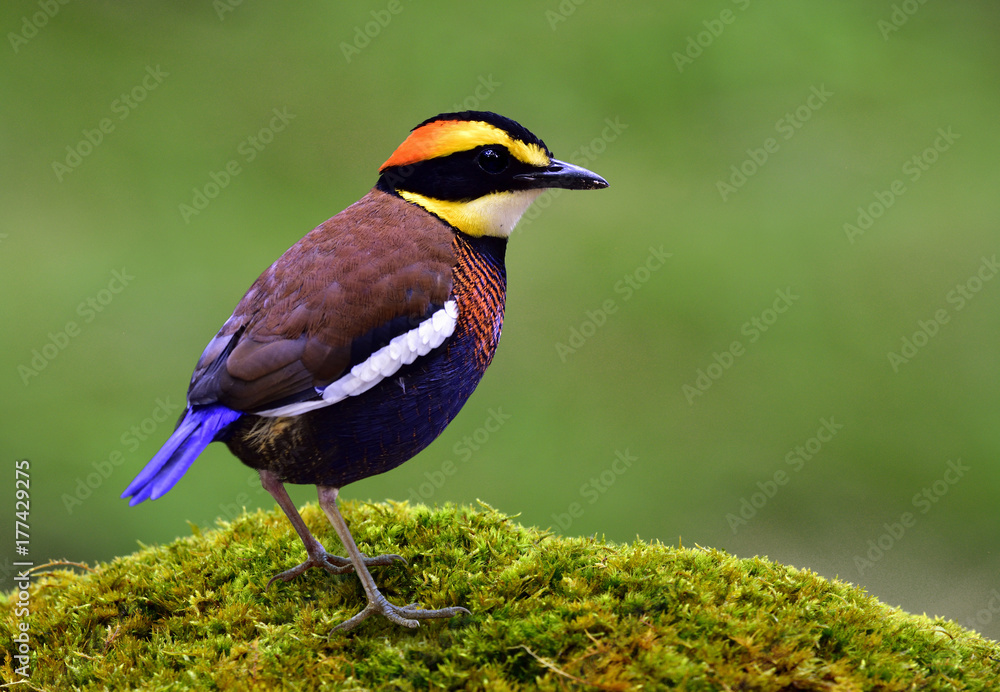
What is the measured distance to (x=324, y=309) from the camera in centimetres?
355

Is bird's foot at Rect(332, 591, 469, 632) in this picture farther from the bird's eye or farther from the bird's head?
the bird's eye

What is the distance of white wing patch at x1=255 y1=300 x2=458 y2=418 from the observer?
11.4 ft

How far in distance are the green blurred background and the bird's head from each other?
9.95 feet

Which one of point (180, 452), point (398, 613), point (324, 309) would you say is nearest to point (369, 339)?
point (324, 309)

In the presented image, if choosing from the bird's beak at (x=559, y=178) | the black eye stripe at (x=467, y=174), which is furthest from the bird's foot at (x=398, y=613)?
the bird's beak at (x=559, y=178)

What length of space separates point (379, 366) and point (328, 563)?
0.98 metres

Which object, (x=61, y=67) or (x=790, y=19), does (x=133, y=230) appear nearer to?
(x=61, y=67)

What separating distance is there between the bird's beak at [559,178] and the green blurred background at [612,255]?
3042mm

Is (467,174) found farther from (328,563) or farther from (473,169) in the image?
(328,563)

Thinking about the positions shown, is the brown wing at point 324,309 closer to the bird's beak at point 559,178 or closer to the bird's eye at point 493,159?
the bird's eye at point 493,159

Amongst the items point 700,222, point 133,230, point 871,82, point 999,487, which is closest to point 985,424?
point 999,487

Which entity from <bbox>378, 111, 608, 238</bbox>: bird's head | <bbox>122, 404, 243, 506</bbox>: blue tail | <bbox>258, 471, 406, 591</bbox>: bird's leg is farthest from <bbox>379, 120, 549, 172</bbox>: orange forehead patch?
<bbox>258, 471, 406, 591</bbox>: bird's leg

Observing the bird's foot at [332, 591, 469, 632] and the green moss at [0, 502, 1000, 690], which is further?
the bird's foot at [332, 591, 469, 632]

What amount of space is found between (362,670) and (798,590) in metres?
1.74
